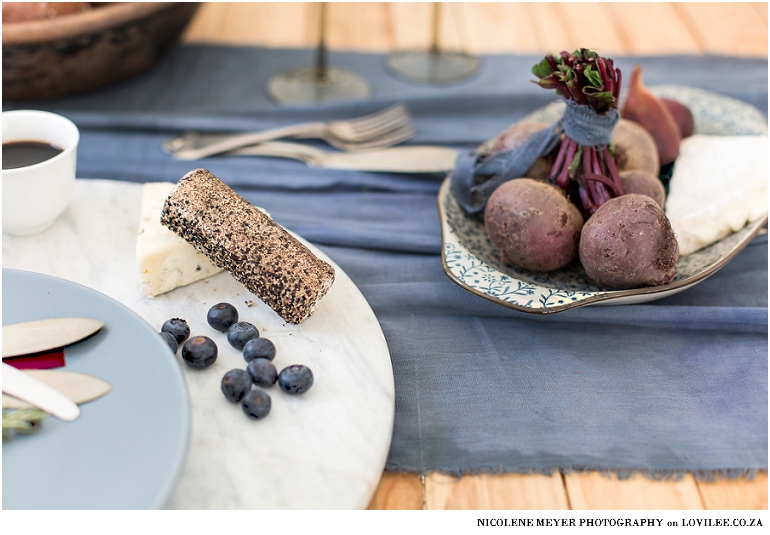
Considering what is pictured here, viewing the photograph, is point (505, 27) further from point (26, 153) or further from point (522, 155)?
point (26, 153)

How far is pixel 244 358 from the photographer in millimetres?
759

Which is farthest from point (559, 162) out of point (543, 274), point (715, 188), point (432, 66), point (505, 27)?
point (505, 27)

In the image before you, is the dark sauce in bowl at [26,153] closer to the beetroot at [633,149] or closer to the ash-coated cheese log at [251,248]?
the ash-coated cheese log at [251,248]

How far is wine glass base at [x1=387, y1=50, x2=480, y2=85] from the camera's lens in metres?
1.60

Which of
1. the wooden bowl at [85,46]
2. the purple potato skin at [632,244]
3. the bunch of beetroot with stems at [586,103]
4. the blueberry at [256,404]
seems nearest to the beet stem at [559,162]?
→ the bunch of beetroot with stems at [586,103]

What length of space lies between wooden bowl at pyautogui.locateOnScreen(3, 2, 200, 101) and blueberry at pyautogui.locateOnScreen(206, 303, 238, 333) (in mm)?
695

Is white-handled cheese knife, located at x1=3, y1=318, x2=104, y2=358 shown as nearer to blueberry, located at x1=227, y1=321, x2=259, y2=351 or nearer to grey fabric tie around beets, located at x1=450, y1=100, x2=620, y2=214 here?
blueberry, located at x1=227, y1=321, x2=259, y2=351

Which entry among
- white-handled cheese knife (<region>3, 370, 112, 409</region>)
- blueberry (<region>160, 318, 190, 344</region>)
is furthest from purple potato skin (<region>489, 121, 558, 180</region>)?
white-handled cheese knife (<region>3, 370, 112, 409</region>)

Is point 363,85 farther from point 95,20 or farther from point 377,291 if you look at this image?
point 377,291

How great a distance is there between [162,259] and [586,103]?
0.60m

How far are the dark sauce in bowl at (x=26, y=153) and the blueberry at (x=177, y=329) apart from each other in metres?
0.34
